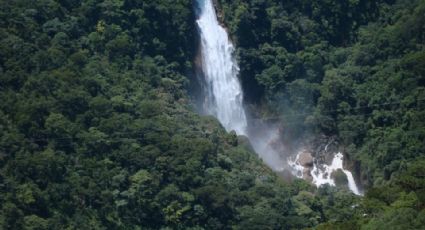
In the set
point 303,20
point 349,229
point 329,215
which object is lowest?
point 349,229

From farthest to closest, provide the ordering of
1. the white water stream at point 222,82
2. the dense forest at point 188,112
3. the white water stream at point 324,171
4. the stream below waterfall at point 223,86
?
the white water stream at point 222,82, the stream below waterfall at point 223,86, the white water stream at point 324,171, the dense forest at point 188,112

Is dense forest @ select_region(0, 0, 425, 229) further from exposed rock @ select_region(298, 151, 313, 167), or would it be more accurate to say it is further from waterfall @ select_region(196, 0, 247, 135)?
exposed rock @ select_region(298, 151, 313, 167)

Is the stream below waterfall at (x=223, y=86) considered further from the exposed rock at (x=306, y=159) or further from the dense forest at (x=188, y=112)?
the exposed rock at (x=306, y=159)

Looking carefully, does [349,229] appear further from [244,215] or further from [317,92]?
[317,92]

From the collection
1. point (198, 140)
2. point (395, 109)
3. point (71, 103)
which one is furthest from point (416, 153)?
point (71, 103)

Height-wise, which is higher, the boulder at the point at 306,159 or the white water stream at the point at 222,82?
the white water stream at the point at 222,82

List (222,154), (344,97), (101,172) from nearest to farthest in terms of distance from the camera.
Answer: (101,172), (222,154), (344,97)

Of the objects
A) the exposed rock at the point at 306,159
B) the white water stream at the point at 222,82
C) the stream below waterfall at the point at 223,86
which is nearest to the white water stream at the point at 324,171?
the exposed rock at the point at 306,159
